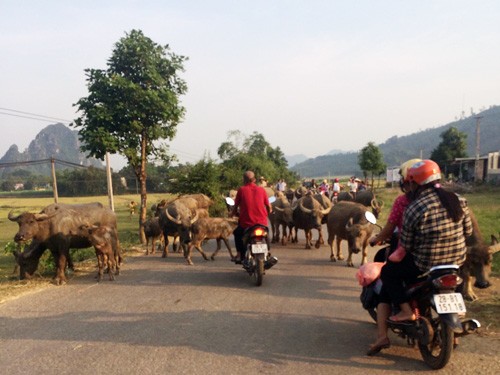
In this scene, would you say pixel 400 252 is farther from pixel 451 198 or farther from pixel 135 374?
pixel 135 374

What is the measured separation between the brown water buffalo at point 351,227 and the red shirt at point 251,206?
2.07m

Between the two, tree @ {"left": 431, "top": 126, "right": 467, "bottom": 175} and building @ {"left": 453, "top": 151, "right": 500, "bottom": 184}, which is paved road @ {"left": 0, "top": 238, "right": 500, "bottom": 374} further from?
tree @ {"left": 431, "top": 126, "right": 467, "bottom": 175}

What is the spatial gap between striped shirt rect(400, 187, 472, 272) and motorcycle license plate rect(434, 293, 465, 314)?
31 centimetres

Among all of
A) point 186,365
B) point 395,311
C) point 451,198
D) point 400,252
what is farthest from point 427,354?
point 186,365

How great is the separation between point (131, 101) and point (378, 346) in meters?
10.00

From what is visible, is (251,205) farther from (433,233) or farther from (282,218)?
(282,218)

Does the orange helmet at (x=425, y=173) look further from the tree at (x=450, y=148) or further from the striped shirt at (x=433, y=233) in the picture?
the tree at (x=450, y=148)

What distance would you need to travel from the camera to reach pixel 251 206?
8.16 metres

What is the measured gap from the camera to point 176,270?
30.8 feet

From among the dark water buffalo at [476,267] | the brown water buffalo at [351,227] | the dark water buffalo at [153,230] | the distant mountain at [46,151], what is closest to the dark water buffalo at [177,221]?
the dark water buffalo at [153,230]

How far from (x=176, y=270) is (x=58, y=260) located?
2426 mm

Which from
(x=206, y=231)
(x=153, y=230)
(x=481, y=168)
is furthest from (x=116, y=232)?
(x=481, y=168)

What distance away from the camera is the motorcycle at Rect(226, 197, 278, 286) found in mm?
7633

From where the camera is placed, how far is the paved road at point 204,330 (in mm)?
4527
